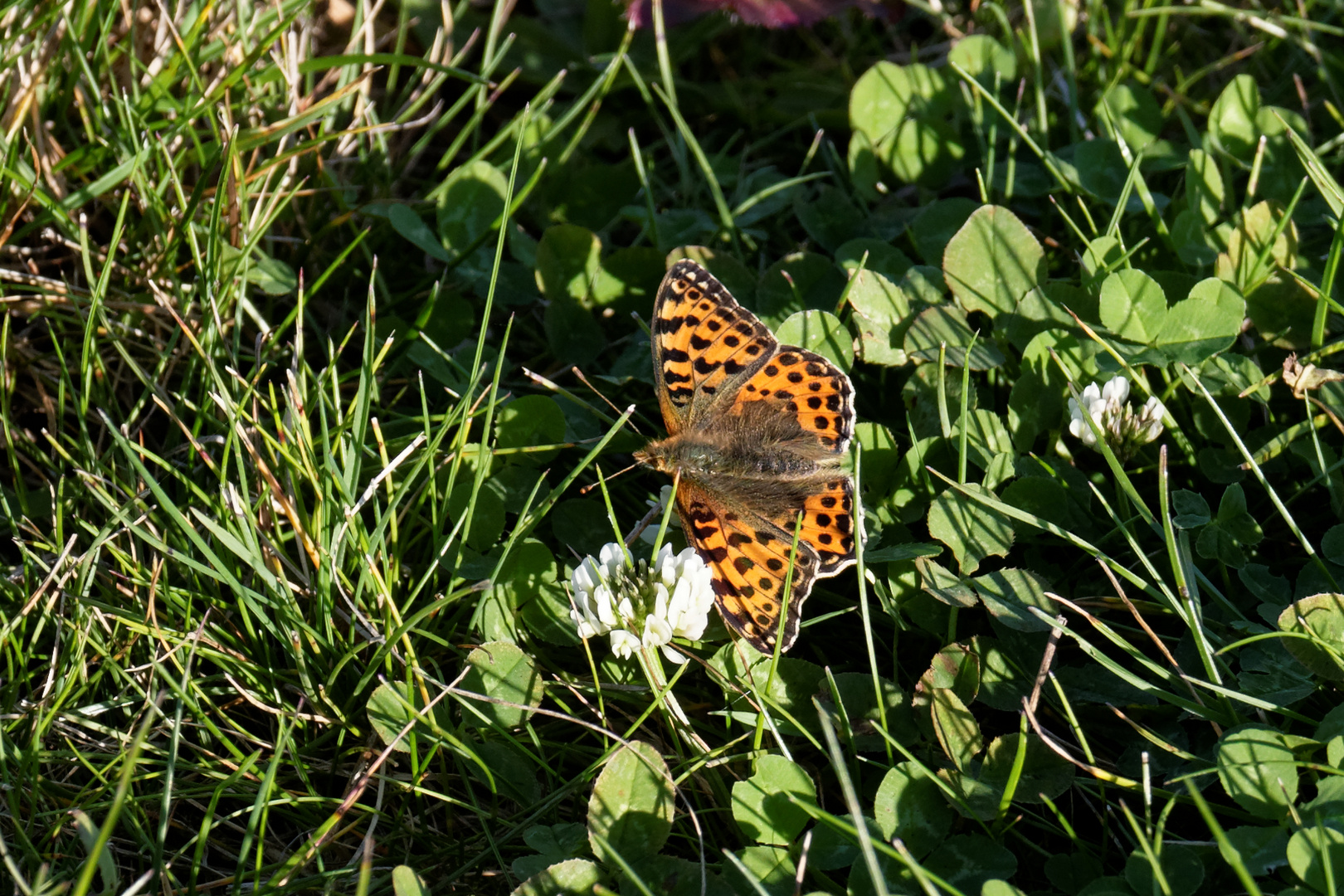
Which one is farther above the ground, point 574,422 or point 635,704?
point 574,422

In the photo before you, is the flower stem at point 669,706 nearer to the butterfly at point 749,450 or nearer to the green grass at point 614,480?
the green grass at point 614,480

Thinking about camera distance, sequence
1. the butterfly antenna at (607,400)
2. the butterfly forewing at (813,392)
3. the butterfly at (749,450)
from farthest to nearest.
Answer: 1. the butterfly antenna at (607,400)
2. the butterfly forewing at (813,392)
3. the butterfly at (749,450)

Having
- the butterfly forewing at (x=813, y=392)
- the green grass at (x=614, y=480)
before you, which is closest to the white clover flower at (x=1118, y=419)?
the green grass at (x=614, y=480)

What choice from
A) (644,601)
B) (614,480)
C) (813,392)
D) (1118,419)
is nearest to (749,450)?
(813,392)

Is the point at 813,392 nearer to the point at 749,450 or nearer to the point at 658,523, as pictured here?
the point at 749,450

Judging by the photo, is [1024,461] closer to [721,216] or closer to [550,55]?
[721,216]

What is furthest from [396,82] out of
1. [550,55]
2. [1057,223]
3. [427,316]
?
[1057,223]

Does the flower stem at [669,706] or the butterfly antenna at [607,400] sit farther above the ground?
the butterfly antenna at [607,400]
